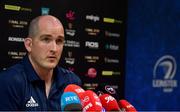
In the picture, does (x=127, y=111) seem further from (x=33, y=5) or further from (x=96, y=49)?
(x=96, y=49)

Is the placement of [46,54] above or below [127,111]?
above

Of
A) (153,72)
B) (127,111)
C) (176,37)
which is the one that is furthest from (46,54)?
(176,37)

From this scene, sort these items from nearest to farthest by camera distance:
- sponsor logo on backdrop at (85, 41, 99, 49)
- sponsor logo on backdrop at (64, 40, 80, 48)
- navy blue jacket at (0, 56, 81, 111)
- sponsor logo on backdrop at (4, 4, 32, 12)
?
1. navy blue jacket at (0, 56, 81, 111)
2. sponsor logo on backdrop at (4, 4, 32, 12)
3. sponsor logo on backdrop at (64, 40, 80, 48)
4. sponsor logo on backdrop at (85, 41, 99, 49)

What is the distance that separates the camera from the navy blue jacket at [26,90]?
171 cm

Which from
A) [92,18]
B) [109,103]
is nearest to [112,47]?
[92,18]

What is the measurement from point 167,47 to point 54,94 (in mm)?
2066

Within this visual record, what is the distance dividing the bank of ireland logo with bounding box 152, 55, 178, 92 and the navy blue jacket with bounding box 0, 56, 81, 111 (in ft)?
6.02

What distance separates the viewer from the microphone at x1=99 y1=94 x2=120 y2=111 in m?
1.29

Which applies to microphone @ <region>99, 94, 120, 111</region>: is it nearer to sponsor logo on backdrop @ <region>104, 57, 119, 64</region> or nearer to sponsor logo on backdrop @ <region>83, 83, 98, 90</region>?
sponsor logo on backdrop @ <region>83, 83, 98, 90</region>

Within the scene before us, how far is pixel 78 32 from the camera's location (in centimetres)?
290

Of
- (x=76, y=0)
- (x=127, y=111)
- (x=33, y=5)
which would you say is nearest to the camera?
(x=127, y=111)

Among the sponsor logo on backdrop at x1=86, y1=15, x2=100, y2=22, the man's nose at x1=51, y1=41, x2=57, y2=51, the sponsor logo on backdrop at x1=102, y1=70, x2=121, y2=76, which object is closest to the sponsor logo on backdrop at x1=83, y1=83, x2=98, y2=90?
the sponsor logo on backdrop at x1=102, y1=70, x2=121, y2=76

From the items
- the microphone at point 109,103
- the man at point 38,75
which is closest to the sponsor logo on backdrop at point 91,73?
the man at point 38,75

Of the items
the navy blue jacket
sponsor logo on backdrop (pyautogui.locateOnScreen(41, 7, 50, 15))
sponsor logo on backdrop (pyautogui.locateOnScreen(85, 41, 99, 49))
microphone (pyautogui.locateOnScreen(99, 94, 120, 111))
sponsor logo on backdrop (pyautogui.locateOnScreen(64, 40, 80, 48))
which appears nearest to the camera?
microphone (pyautogui.locateOnScreen(99, 94, 120, 111))
